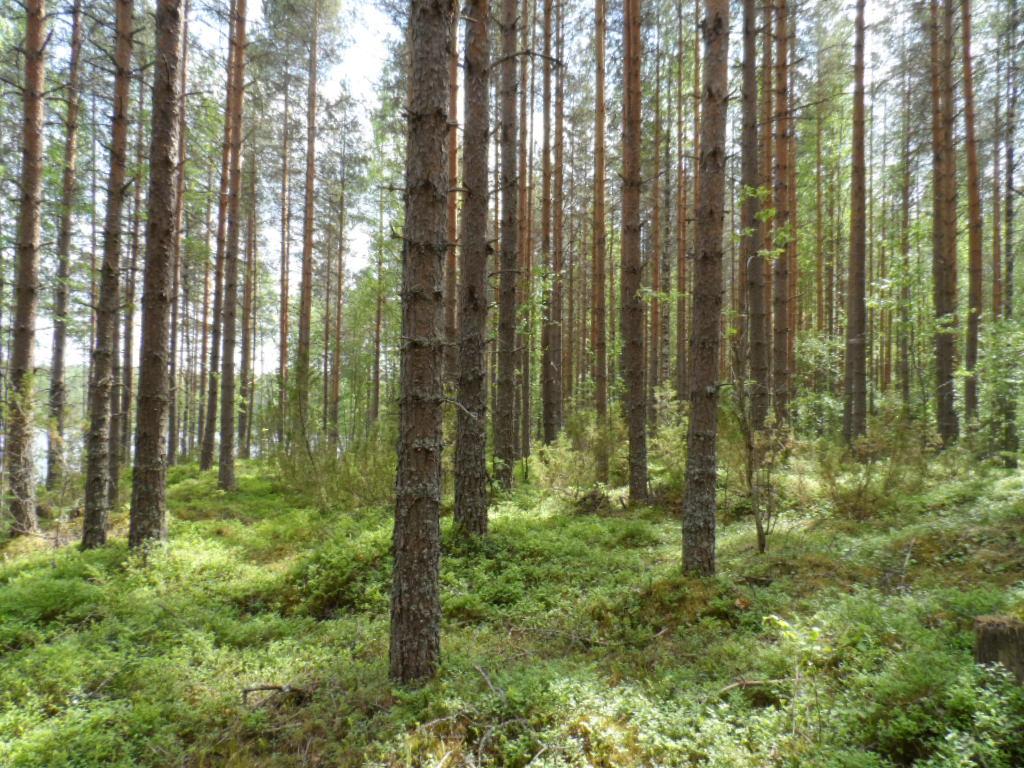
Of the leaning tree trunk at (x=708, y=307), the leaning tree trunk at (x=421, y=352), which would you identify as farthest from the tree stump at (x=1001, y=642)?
the leaning tree trunk at (x=421, y=352)

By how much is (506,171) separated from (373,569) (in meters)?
6.34

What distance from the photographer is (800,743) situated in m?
2.78

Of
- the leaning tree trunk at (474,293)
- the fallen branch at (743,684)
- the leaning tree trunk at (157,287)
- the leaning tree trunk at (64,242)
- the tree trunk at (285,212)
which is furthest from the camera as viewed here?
the tree trunk at (285,212)

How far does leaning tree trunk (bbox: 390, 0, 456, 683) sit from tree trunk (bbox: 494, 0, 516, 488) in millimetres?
3643

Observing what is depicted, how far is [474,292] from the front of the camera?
7129 mm

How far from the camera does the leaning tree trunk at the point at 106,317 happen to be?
24.5 ft

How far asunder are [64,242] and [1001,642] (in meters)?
17.1

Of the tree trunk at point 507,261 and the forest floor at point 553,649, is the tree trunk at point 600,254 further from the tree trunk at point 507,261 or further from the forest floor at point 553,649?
the forest floor at point 553,649

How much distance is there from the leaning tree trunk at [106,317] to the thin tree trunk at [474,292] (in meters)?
4.88

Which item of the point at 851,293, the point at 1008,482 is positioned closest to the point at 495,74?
the point at 851,293

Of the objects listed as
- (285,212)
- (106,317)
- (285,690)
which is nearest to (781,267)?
(285,690)

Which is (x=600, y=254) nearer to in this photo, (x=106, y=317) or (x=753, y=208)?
(x=753, y=208)

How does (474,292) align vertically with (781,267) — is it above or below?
below

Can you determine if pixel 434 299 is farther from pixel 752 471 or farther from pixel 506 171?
pixel 506 171
